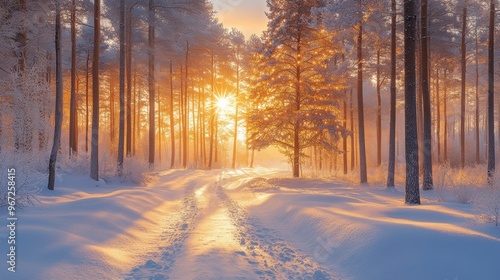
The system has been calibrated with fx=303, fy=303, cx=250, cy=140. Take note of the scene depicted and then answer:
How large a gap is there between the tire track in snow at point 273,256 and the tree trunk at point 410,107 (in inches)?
181

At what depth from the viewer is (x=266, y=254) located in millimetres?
5734

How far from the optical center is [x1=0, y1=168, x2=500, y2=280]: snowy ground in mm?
4301

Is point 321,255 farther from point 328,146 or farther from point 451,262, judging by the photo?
point 328,146

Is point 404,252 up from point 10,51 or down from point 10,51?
down

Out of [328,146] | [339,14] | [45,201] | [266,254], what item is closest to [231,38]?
[328,146]

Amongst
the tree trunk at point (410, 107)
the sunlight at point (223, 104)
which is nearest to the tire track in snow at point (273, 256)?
the tree trunk at point (410, 107)

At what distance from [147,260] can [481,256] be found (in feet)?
17.0

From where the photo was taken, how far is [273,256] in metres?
5.64

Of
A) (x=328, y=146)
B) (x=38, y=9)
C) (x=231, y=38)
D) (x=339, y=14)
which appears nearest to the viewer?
(x=339, y=14)

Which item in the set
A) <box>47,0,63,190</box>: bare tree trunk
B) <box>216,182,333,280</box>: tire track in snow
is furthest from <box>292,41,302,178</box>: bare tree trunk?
<box>47,0,63,190</box>: bare tree trunk

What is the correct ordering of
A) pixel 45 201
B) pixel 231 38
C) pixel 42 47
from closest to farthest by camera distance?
pixel 45 201
pixel 42 47
pixel 231 38

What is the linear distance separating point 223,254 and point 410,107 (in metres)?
7.06

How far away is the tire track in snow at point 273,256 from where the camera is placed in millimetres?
4821

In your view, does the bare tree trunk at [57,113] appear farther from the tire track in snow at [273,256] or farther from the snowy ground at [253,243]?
the tire track in snow at [273,256]
